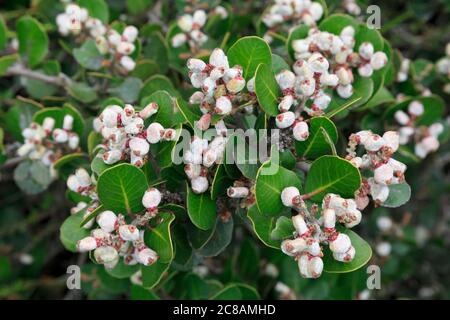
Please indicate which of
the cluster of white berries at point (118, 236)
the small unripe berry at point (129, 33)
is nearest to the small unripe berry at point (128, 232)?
the cluster of white berries at point (118, 236)

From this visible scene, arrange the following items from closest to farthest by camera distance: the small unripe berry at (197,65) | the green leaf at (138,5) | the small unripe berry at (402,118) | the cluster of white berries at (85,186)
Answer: the small unripe berry at (197,65) → the cluster of white berries at (85,186) → the small unripe berry at (402,118) → the green leaf at (138,5)

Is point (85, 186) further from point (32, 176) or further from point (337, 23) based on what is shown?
point (337, 23)

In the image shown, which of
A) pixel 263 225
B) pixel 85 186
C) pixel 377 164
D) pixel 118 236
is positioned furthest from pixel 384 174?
pixel 85 186

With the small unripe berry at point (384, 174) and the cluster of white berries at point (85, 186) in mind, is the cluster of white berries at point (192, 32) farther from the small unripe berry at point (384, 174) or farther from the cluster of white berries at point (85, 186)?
the small unripe berry at point (384, 174)

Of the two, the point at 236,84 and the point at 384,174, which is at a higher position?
the point at 236,84

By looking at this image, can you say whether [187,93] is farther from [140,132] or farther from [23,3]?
[23,3]

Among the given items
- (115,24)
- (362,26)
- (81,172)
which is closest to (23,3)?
(115,24)
